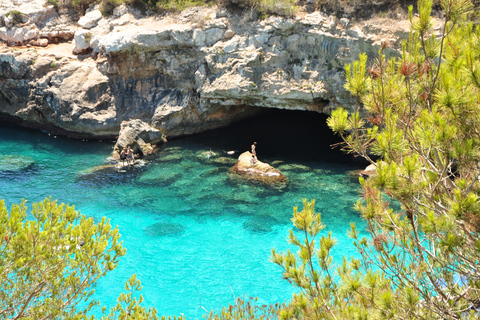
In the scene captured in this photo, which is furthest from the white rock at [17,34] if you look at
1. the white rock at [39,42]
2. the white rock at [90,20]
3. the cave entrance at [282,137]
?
the cave entrance at [282,137]

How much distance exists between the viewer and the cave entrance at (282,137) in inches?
917

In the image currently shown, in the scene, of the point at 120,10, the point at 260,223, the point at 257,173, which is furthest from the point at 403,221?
the point at 120,10

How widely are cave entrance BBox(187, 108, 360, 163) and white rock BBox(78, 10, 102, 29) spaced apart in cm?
1034

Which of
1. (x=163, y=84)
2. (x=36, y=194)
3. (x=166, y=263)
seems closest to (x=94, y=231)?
(x=166, y=263)

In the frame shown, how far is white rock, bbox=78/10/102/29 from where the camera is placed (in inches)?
1025

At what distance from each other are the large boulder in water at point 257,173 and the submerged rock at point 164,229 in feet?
17.1

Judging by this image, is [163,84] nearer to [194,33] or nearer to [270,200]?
[194,33]

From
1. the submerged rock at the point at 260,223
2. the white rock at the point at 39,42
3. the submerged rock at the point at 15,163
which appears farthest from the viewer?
the white rock at the point at 39,42

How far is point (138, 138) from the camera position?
2295 centimetres

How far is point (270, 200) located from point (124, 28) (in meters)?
15.2

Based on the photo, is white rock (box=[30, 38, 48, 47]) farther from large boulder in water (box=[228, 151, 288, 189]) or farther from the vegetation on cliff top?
the vegetation on cliff top

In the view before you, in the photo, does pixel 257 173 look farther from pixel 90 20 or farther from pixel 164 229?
pixel 90 20

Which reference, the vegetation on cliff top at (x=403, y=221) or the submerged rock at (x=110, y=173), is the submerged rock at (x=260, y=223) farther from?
the vegetation on cliff top at (x=403, y=221)

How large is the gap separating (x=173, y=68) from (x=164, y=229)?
12.5 m
